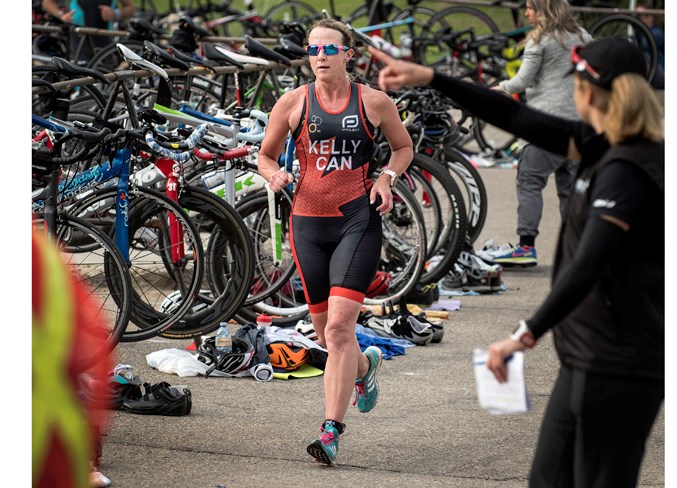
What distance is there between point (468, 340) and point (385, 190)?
245 cm

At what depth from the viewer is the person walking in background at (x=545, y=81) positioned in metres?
9.48

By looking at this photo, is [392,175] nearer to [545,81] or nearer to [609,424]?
[609,424]

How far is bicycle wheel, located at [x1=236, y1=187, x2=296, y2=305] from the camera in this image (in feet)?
25.1

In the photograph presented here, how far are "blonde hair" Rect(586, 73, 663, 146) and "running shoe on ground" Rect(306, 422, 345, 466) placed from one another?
88.5 inches

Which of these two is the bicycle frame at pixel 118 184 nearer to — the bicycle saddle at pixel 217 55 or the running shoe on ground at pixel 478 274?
the bicycle saddle at pixel 217 55

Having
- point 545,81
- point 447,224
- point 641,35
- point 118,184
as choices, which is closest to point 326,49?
point 118,184

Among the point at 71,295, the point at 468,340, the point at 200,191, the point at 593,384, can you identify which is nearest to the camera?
the point at 71,295

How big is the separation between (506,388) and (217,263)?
406cm

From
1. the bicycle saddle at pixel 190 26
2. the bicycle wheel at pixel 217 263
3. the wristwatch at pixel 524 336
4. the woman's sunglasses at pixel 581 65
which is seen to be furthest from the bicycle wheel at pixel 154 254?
the bicycle saddle at pixel 190 26

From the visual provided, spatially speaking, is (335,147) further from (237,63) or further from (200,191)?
(237,63)

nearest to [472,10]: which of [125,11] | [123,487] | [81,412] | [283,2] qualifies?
[283,2]

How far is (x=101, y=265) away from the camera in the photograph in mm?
6285

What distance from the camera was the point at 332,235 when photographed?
5.73m

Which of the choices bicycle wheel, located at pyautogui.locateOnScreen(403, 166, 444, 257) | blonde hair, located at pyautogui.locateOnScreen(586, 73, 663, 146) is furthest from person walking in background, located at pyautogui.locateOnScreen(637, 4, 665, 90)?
blonde hair, located at pyautogui.locateOnScreen(586, 73, 663, 146)
